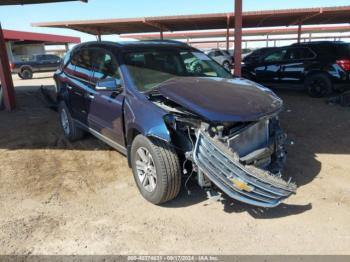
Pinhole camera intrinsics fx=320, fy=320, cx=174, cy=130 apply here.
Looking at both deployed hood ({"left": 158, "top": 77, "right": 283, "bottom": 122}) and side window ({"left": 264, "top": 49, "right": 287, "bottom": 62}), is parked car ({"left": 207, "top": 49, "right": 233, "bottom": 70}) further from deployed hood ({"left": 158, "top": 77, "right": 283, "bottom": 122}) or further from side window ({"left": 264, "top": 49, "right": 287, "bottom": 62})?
deployed hood ({"left": 158, "top": 77, "right": 283, "bottom": 122})

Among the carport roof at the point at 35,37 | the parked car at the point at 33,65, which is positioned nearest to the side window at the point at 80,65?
the parked car at the point at 33,65

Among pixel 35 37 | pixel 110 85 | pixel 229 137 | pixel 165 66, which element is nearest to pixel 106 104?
pixel 110 85

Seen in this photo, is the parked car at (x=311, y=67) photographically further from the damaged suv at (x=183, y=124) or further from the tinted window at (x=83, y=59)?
the tinted window at (x=83, y=59)

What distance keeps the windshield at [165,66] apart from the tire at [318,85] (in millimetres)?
5770

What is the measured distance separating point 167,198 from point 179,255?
815 millimetres

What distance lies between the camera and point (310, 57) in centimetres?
975

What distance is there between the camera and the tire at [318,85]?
954 centimetres

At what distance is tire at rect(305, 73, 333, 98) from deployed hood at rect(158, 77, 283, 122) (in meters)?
6.49

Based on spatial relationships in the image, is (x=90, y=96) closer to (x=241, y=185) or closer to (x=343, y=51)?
(x=241, y=185)

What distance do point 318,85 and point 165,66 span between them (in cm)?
679

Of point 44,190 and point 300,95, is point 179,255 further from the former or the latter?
point 300,95

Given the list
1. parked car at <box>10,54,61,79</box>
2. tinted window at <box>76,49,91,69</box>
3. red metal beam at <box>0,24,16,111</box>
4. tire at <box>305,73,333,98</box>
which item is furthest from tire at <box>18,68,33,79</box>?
tire at <box>305,73,333,98</box>

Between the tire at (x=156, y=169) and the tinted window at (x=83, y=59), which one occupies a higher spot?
the tinted window at (x=83, y=59)

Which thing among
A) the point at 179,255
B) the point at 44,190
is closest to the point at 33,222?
the point at 44,190
